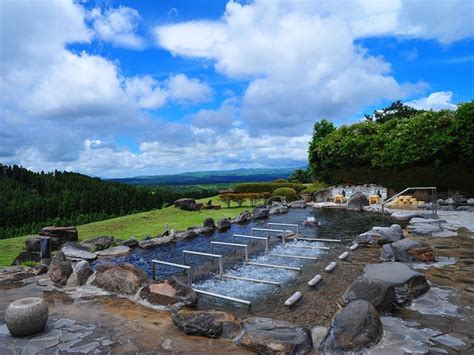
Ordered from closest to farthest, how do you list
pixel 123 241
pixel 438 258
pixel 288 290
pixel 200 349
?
pixel 200 349 → pixel 288 290 → pixel 438 258 → pixel 123 241

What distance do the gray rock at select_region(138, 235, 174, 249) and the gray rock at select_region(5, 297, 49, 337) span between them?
647cm

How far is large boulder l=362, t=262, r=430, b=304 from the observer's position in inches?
231

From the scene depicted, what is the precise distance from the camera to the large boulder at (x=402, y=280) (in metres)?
5.88

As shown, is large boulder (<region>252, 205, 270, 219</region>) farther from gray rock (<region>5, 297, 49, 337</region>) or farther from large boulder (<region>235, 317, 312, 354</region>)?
gray rock (<region>5, 297, 49, 337</region>)

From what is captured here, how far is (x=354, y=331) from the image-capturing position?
455 centimetres

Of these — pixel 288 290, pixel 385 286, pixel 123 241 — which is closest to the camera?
pixel 385 286

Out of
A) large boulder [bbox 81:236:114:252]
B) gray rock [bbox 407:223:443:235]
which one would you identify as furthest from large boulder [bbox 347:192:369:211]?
large boulder [bbox 81:236:114:252]

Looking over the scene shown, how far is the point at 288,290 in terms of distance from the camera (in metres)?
7.37

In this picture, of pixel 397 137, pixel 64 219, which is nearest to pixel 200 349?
pixel 64 219

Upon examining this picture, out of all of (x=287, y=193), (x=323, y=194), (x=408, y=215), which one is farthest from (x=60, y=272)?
(x=323, y=194)

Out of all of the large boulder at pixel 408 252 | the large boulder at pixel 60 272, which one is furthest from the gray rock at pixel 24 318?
the large boulder at pixel 408 252

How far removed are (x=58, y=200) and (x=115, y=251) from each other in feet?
32.5

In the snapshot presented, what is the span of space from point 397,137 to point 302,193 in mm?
7230

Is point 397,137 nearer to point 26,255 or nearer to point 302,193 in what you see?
point 302,193
